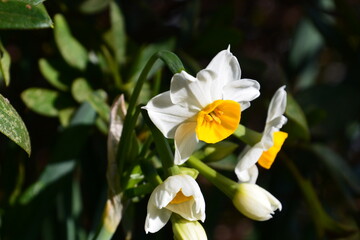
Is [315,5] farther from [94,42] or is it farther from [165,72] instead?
[94,42]

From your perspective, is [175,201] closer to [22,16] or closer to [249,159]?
[249,159]

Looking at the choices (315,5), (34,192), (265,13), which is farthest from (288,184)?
(265,13)

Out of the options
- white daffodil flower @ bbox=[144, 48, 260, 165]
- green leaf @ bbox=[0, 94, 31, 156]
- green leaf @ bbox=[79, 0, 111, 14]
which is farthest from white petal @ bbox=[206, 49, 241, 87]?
green leaf @ bbox=[79, 0, 111, 14]

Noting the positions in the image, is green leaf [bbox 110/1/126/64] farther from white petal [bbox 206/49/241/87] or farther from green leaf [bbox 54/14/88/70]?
white petal [bbox 206/49/241/87]

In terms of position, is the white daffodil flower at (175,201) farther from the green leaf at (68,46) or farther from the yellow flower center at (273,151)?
the green leaf at (68,46)


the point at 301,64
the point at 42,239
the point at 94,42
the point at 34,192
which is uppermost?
the point at 94,42

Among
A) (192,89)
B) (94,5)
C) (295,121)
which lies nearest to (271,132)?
(192,89)
